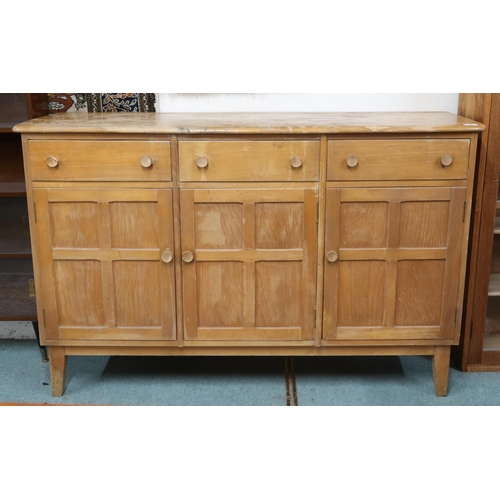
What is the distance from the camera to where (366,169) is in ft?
6.94

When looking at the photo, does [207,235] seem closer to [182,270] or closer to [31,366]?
[182,270]

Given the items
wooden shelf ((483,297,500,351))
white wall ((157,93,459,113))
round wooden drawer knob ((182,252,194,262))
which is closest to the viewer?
round wooden drawer knob ((182,252,194,262))

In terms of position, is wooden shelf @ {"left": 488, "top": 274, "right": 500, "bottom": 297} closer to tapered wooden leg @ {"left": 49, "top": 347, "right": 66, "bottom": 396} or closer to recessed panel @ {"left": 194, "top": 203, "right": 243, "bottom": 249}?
recessed panel @ {"left": 194, "top": 203, "right": 243, "bottom": 249}

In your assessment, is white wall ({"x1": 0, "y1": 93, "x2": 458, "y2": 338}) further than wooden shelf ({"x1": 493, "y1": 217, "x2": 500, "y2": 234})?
Yes

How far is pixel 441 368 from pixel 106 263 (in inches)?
53.6

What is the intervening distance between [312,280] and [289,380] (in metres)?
0.51

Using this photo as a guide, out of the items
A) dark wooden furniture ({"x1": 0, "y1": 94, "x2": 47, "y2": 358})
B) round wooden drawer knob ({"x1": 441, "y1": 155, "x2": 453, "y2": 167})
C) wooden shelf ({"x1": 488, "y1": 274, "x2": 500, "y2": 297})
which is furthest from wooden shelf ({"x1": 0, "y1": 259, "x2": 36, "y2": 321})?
wooden shelf ({"x1": 488, "y1": 274, "x2": 500, "y2": 297})

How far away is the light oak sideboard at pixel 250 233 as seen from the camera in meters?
2.10

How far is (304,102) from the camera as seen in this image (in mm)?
2668

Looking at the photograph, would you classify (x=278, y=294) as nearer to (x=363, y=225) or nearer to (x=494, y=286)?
(x=363, y=225)

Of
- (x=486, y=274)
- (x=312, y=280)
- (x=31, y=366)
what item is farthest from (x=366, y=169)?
(x=31, y=366)

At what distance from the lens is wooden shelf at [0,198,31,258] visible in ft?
9.17

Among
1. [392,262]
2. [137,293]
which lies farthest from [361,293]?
[137,293]

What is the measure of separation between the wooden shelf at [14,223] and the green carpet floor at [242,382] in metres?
0.53
